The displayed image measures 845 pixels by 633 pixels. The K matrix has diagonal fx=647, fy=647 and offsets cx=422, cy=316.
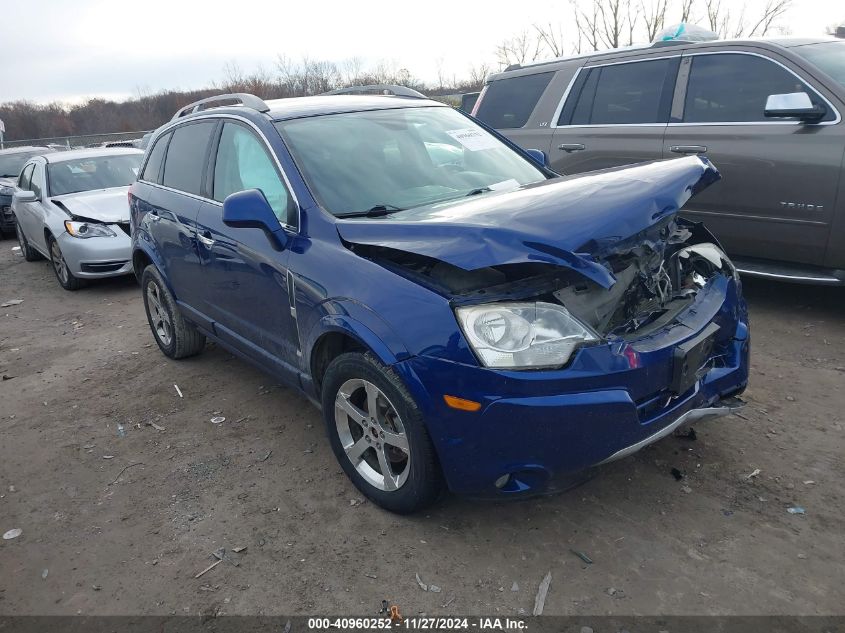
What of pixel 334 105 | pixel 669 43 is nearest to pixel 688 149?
pixel 669 43

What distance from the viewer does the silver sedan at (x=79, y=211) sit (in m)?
7.68

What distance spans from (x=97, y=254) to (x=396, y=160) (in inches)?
215

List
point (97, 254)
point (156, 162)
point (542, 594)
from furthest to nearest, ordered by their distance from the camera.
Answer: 1. point (97, 254)
2. point (156, 162)
3. point (542, 594)

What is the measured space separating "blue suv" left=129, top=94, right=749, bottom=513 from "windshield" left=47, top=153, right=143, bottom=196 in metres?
5.59

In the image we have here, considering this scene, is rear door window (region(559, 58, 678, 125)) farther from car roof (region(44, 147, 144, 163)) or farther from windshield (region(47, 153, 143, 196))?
car roof (region(44, 147, 144, 163))

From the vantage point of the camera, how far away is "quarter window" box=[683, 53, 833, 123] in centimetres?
478

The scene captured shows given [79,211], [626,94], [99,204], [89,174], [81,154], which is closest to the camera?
[626,94]

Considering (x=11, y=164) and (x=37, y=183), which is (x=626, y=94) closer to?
(x=37, y=183)

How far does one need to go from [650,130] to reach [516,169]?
2.23 m

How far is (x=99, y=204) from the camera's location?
8.09 metres

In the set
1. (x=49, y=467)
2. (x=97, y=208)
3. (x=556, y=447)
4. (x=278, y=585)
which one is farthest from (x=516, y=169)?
(x=97, y=208)

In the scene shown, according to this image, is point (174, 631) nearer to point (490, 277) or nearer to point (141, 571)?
point (141, 571)

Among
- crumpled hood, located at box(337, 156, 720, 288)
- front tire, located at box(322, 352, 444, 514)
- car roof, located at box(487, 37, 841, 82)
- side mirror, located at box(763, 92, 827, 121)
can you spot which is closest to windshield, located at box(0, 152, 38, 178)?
car roof, located at box(487, 37, 841, 82)

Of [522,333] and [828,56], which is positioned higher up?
[828,56]
